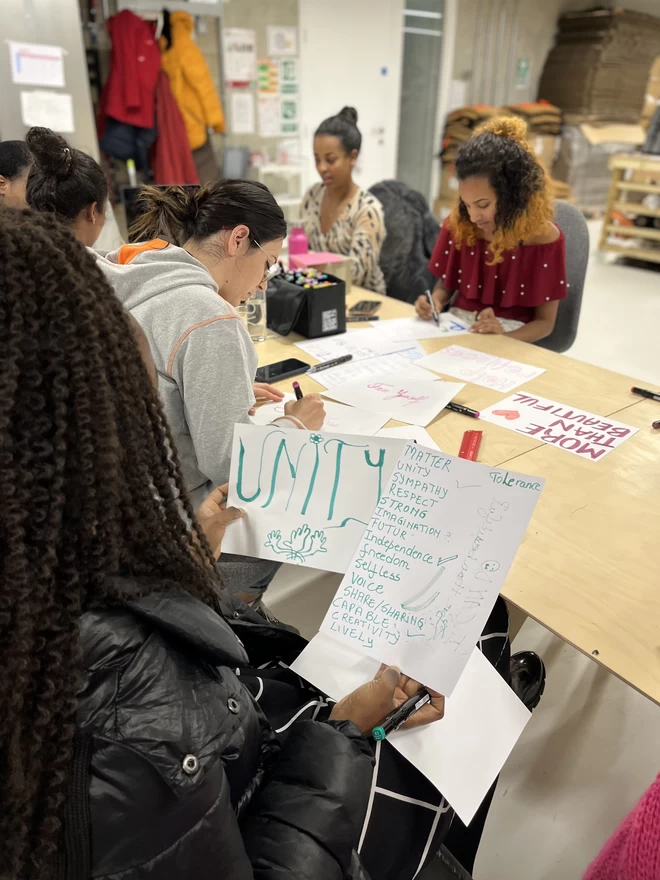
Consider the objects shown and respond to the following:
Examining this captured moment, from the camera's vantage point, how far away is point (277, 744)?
30.7 inches

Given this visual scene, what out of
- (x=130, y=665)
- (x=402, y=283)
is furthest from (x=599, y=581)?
(x=402, y=283)

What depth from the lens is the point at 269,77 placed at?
14.3ft

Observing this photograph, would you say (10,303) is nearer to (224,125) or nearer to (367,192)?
(367,192)

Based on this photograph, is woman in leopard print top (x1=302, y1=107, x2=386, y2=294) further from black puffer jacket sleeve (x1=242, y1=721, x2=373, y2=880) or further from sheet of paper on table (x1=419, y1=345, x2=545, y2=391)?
black puffer jacket sleeve (x1=242, y1=721, x2=373, y2=880)

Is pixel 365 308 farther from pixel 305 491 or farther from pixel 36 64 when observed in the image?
pixel 36 64

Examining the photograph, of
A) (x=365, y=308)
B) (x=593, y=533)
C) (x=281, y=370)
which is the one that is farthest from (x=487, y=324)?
(x=593, y=533)

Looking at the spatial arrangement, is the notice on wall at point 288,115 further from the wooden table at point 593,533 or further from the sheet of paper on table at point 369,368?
the wooden table at point 593,533

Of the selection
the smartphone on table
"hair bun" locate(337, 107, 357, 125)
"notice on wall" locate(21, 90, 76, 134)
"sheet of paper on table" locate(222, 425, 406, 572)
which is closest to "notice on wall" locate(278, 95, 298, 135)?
"notice on wall" locate(21, 90, 76, 134)

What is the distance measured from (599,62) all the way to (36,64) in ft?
17.0

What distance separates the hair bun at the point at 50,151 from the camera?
149 centimetres

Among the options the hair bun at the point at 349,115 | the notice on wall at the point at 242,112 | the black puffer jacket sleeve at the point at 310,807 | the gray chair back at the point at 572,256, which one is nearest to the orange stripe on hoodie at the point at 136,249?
the black puffer jacket sleeve at the point at 310,807

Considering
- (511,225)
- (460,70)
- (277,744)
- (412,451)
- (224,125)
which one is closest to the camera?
(277,744)

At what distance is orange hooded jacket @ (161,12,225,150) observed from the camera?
12.4 ft

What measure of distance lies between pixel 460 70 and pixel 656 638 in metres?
5.93
